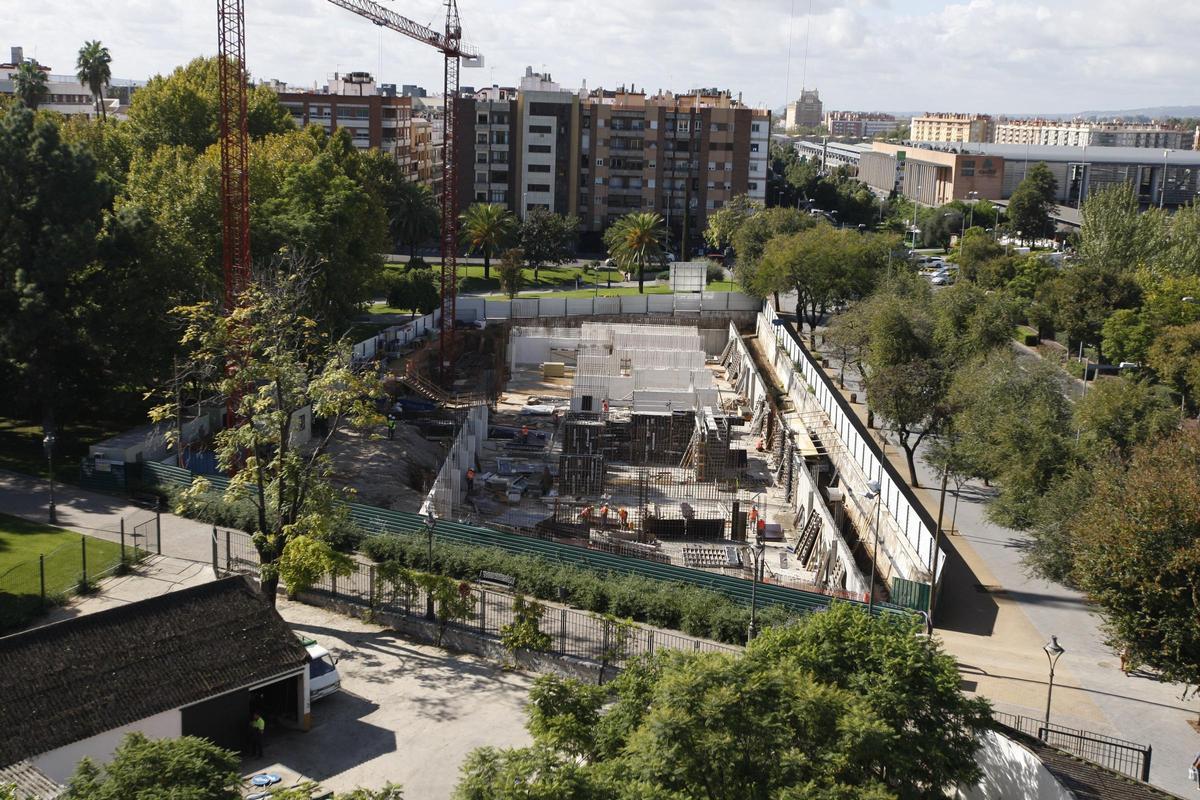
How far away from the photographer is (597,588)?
27172mm

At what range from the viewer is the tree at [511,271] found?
69938 mm

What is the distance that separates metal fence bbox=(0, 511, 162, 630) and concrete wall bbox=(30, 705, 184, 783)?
7110 mm

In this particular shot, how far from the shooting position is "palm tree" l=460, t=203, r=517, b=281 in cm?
7769

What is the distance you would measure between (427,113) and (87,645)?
108 meters

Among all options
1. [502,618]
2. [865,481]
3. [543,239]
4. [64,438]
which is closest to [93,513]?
[64,438]

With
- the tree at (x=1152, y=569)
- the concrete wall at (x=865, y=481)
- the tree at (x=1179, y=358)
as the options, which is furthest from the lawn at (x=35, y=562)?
the tree at (x=1179, y=358)

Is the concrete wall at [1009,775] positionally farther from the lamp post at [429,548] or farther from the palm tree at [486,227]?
the palm tree at [486,227]

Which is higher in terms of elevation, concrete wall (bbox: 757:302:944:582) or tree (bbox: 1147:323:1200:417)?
tree (bbox: 1147:323:1200:417)

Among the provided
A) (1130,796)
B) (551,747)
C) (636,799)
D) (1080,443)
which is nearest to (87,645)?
(551,747)

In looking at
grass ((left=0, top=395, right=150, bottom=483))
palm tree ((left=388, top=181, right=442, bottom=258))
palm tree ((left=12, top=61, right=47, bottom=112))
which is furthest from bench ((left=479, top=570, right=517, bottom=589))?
palm tree ((left=12, top=61, right=47, bottom=112))

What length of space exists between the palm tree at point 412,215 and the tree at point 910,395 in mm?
46319

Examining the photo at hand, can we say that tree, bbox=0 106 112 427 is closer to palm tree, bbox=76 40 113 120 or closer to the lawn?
the lawn

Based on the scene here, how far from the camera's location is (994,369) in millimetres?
36125

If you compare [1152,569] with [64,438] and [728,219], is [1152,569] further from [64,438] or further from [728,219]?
[728,219]
